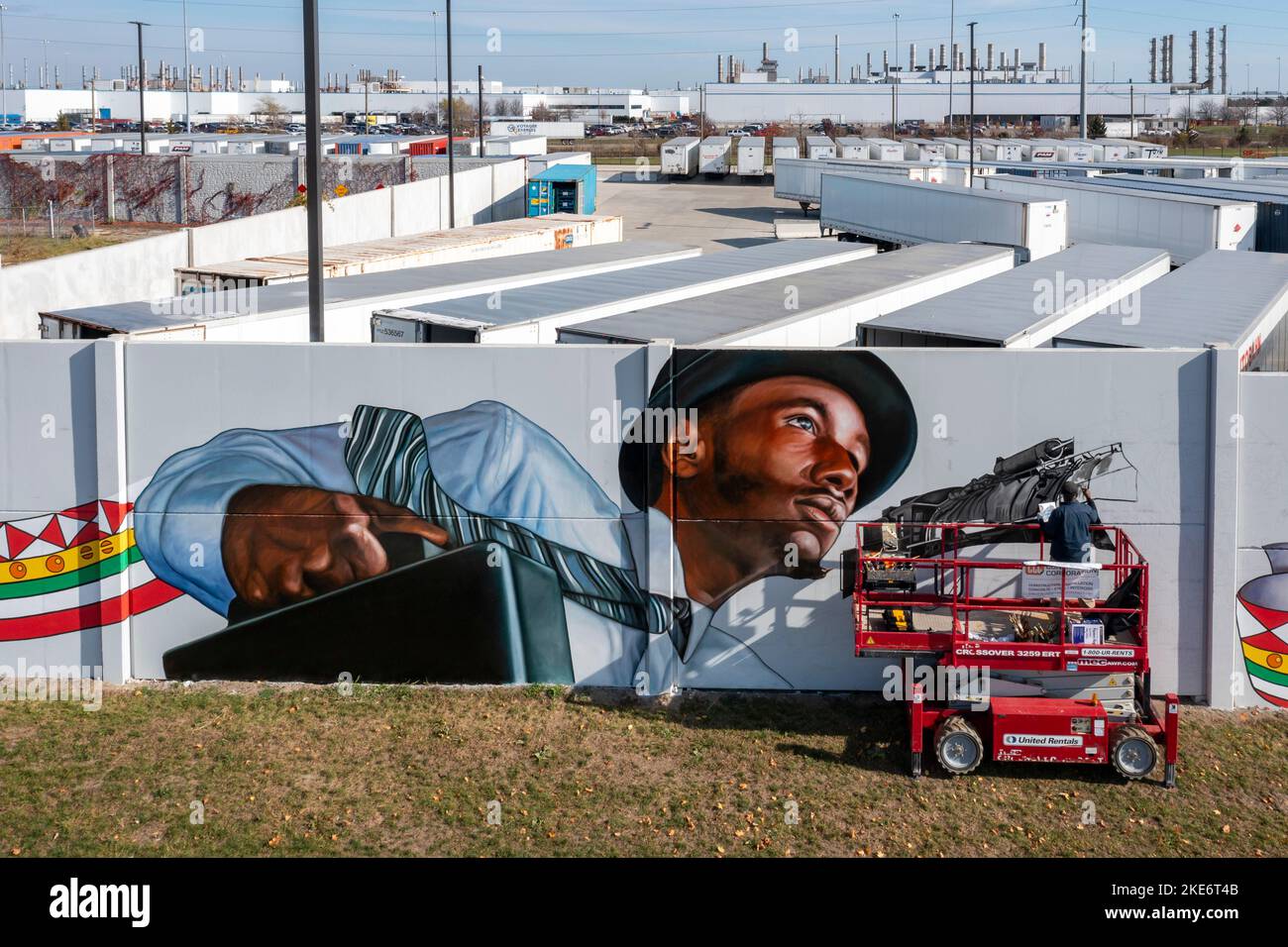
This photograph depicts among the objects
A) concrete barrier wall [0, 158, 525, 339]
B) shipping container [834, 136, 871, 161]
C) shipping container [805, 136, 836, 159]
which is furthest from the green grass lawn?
shipping container [805, 136, 836, 159]

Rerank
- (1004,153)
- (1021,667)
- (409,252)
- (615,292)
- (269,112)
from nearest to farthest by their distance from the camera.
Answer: (1021,667) < (615,292) < (409,252) < (1004,153) < (269,112)

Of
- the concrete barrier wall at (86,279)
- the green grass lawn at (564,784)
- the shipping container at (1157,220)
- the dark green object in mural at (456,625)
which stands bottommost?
the green grass lawn at (564,784)

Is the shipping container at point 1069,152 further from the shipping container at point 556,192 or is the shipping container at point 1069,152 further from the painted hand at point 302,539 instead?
the painted hand at point 302,539

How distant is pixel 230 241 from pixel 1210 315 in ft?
79.6

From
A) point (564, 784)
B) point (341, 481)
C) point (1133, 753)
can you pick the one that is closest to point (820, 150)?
point (341, 481)

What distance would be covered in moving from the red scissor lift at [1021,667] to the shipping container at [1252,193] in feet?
91.5

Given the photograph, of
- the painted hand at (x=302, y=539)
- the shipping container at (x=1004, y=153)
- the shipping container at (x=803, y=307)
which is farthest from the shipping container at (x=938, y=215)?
the shipping container at (x=1004, y=153)

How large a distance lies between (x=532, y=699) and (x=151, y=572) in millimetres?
3553

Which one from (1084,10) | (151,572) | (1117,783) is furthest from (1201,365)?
(1084,10)

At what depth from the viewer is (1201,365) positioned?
10172 millimetres

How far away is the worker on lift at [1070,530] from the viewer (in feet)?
31.3

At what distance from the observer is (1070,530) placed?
955 centimetres

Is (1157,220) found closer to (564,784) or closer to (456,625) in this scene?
(456,625)

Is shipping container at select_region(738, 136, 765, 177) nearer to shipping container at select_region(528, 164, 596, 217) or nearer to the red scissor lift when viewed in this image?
shipping container at select_region(528, 164, 596, 217)
